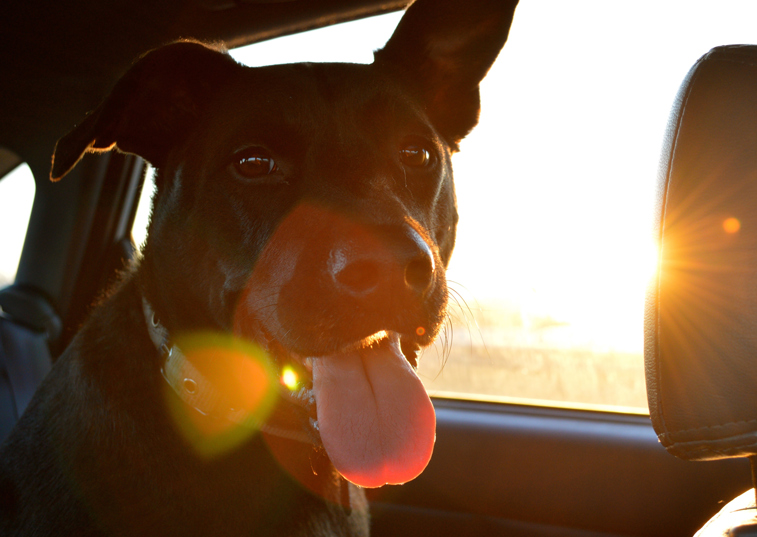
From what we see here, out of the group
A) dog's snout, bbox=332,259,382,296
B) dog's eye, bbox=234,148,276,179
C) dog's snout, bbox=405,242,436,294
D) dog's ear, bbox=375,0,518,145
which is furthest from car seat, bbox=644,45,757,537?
dog's eye, bbox=234,148,276,179

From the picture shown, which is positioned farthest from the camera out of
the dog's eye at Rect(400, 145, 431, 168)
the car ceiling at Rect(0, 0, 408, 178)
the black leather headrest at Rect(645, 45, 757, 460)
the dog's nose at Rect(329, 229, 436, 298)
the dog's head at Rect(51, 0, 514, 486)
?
the car ceiling at Rect(0, 0, 408, 178)

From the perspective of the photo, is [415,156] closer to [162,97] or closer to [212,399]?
[162,97]

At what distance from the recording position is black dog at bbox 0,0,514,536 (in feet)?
4.67

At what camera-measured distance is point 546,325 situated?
2531 mm

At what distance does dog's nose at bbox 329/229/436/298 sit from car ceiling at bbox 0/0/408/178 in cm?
187

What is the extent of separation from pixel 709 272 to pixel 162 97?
1.79 m

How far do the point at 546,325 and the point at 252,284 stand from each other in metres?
1.49

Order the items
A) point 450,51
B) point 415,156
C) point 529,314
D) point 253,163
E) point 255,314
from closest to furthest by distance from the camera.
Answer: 1. point 255,314
2. point 253,163
3. point 415,156
4. point 450,51
5. point 529,314

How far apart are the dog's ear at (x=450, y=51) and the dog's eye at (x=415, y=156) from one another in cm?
33

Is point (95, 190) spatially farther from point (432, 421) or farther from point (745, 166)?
point (745, 166)

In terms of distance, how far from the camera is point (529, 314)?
2.55m

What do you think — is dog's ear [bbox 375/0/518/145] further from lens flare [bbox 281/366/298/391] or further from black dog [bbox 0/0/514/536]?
lens flare [bbox 281/366/298/391]

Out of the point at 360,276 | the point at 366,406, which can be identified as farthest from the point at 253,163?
the point at 366,406

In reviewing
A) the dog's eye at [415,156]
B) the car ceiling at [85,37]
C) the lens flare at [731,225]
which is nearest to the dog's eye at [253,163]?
the dog's eye at [415,156]
